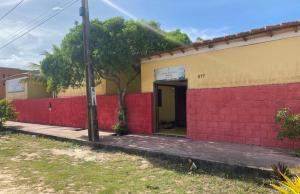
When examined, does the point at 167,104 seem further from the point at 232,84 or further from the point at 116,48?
the point at 232,84

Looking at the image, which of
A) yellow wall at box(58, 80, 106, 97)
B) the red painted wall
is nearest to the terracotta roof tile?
the red painted wall

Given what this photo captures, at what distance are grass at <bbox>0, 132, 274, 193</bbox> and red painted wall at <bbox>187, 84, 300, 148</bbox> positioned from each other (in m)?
2.85

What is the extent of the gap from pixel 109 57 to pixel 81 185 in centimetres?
752

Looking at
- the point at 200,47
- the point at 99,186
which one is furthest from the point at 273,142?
the point at 99,186

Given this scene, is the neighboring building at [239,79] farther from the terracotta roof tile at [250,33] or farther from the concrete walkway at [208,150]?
the concrete walkway at [208,150]

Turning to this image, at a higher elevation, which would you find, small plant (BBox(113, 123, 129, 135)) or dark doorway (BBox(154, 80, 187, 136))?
dark doorway (BBox(154, 80, 187, 136))

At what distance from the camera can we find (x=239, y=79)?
Result: 38.5 feet

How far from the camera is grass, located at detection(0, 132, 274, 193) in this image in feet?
24.2

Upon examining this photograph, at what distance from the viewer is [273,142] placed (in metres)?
10.7

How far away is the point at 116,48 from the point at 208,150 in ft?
19.9

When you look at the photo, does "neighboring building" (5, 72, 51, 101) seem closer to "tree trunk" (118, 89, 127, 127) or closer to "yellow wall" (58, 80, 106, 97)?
"yellow wall" (58, 80, 106, 97)

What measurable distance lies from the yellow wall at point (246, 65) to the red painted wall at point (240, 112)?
0.82 ft

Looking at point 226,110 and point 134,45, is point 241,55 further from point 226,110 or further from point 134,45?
point 134,45

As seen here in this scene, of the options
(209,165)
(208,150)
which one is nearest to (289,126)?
(208,150)
